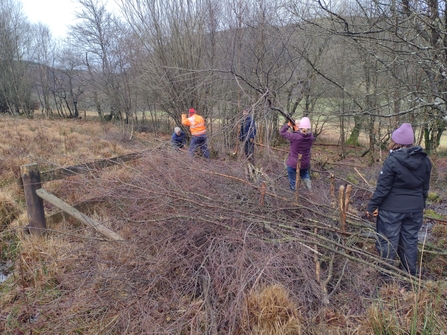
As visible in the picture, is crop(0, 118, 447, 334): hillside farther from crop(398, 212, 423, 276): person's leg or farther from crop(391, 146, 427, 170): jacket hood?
crop(391, 146, 427, 170): jacket hood

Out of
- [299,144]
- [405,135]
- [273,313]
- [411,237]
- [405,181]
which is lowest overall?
[273,313]

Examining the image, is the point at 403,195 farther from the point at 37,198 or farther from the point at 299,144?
the point at 37,198

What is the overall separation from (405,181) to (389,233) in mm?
569

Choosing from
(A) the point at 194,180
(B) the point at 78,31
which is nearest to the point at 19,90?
(B) the point at 78,31

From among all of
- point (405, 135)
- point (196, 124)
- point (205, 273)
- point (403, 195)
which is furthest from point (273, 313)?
point (196, 124)

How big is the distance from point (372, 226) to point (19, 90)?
30.5 metres

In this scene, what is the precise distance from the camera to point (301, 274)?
2.71 metres

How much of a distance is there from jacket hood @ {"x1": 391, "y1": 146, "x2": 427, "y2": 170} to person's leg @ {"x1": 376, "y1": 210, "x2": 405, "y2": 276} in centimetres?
53

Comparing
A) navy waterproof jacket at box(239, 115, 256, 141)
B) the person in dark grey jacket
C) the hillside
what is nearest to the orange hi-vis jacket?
navy waterproof jacket at box(239, 115, 256, 141)

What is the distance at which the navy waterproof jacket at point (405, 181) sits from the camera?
9.71ft

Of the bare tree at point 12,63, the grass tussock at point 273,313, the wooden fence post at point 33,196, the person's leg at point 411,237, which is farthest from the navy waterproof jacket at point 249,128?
the bare tree at point 12,63

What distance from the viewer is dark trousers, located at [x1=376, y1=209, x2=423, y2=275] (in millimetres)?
3070

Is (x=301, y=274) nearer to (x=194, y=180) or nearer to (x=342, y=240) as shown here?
(x=342, y=240)

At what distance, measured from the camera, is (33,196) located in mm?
3504
